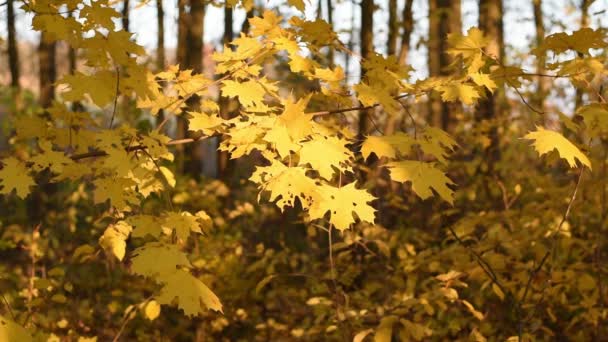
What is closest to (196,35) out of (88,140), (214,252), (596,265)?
(214,252)

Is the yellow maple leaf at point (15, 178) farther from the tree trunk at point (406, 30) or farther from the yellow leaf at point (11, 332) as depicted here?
the tree trunk at point (406, 30)

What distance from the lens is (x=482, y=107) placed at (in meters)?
6.57

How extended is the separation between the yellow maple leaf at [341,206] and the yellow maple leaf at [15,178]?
44.9 inches

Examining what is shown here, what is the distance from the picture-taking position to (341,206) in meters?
2.21

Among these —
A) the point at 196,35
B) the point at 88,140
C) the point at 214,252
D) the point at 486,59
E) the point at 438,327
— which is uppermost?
the point at 196,35

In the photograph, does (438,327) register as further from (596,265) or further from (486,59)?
(486,59)

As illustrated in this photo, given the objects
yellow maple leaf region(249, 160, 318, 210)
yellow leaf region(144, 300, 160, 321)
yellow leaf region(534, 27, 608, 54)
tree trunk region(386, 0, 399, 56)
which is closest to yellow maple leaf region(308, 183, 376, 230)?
yellow maple leaf region(249, 160, 318, 210)

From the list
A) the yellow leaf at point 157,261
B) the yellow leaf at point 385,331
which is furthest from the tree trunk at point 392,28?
the yellow leaf at point 157,261

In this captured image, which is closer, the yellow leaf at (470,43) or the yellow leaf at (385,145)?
the yellow leaf at (385,145)

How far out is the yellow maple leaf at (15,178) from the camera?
91.5 inches

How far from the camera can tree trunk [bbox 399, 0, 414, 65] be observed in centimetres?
719

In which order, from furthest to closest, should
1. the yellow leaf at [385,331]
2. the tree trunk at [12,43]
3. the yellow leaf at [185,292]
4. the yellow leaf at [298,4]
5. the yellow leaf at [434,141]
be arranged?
the tree trunk at [12,43], the yellow leaf at [385,331], the yellow leaf at [298,4], the yellow leaf at [434,141], the yellow leaf at [185,292]

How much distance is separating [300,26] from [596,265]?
2706 mm

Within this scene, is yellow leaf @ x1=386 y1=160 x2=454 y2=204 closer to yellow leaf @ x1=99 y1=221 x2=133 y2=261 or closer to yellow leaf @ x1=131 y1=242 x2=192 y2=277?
yellow leaf @ x1=131 y1=242 x2=192 y2=277
